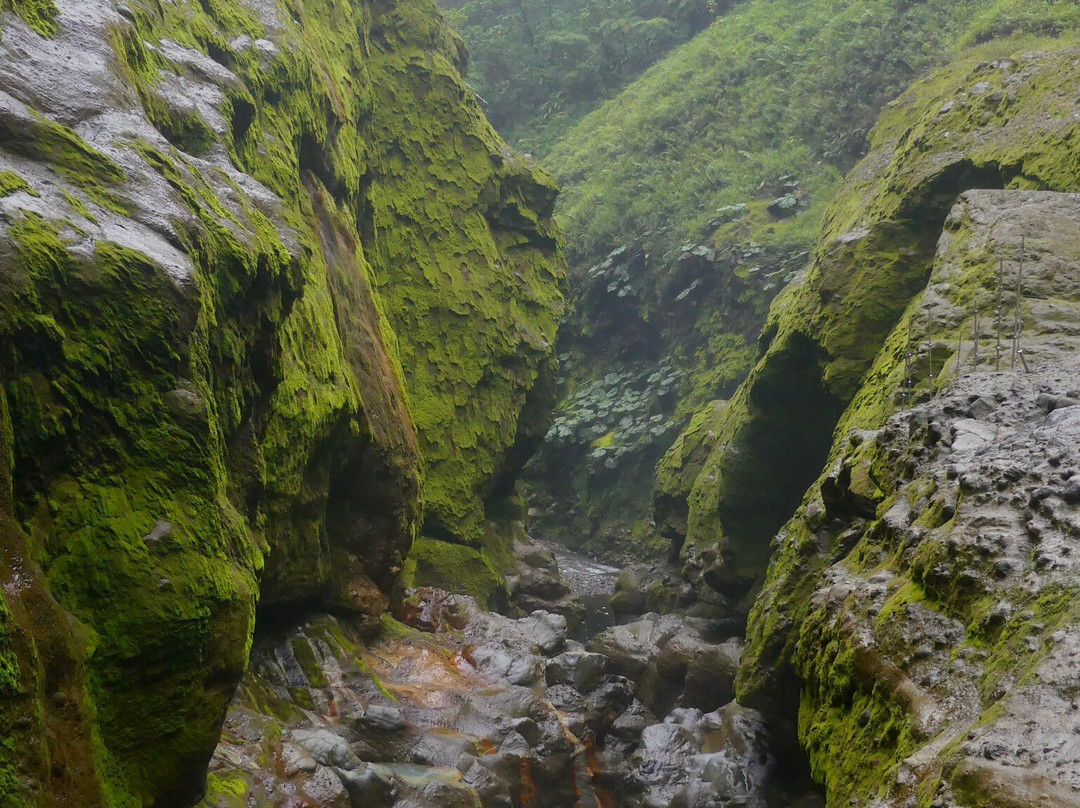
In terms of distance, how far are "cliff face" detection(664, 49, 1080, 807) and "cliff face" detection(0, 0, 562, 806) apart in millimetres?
2631

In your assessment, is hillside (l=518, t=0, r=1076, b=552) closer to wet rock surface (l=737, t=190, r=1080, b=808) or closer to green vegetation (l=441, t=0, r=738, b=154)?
green vegetation (l=441, t=0, r=738, b=154)

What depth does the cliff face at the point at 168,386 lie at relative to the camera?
301 centimetres

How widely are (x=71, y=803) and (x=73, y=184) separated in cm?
244

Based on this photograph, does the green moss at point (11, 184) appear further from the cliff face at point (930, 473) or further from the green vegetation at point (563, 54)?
the green vegetation at point (563, 54)

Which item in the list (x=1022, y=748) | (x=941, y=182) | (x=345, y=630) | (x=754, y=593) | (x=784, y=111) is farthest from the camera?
(x=784, y=111)

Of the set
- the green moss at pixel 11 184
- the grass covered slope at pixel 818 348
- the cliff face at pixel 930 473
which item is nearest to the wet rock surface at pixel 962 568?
the cliff face at pixel 930 473

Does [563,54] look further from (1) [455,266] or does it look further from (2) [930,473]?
(2) [930,473]

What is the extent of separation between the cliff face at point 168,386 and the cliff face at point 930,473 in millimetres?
2631

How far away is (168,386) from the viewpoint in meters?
3.64

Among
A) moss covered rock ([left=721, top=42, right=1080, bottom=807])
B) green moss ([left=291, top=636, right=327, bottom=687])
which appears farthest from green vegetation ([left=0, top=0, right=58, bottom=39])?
moss covered rock ([left=721, top=42, right=1080, bottom=807])

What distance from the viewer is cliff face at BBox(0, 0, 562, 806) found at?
3.01m

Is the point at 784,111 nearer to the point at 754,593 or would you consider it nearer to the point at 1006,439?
the point at 754,593

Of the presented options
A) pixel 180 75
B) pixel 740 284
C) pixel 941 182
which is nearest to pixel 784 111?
pixel 740 284

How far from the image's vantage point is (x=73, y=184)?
3574 millimetres
